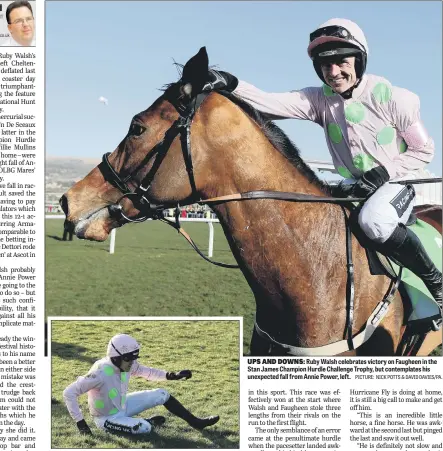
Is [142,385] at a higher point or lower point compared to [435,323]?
lower

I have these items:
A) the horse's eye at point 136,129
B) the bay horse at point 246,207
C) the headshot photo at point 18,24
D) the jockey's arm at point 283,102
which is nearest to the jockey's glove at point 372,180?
the bay horse at point 246,207

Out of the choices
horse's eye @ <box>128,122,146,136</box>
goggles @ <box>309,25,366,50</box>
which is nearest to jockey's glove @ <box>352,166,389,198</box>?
goggles @ <box>309,25,366,50</box>

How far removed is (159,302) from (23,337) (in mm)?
4949

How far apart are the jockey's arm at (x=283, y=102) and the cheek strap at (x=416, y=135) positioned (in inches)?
22.3

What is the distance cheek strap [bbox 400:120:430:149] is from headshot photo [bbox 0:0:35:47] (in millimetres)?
2767

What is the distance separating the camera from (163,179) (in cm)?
284

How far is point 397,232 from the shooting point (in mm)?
2834

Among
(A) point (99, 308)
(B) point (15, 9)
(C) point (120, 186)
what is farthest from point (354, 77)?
(A) point (99, 308)

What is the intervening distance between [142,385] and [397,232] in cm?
202

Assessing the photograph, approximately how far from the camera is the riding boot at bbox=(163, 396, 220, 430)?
142 inches

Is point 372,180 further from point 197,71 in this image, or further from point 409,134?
point 197,71

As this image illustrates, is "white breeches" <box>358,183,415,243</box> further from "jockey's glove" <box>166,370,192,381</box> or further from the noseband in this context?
"jockey's glove" <box>166,370,192,381</box>

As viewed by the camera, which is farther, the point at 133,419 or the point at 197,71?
the point at 133,419

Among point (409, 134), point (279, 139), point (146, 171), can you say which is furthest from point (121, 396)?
point (409, 134)
